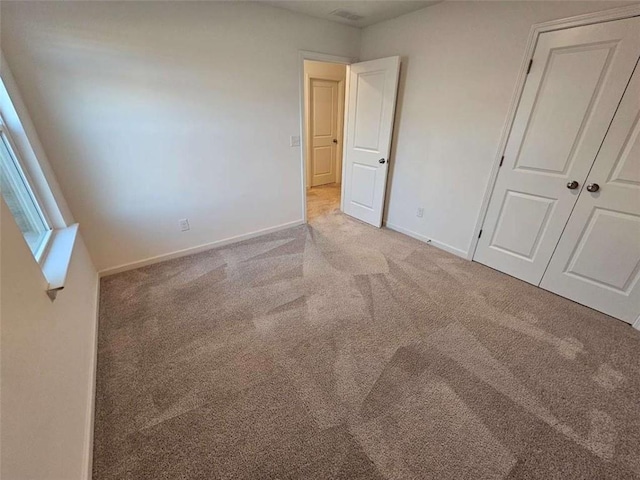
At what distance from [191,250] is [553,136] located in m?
3.40

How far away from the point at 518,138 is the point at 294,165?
222 centimetres

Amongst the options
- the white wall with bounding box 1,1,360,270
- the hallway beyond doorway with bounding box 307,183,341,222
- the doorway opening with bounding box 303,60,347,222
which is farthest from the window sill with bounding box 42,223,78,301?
the doorway opening with bounding box 303,60,347,222

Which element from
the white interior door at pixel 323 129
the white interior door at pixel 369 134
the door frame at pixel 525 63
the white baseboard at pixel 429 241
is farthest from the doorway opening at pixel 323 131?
the door frame at pixel 525 63

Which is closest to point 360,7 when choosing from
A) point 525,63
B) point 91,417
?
point 525,63

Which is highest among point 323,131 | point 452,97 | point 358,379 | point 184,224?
point 452,97

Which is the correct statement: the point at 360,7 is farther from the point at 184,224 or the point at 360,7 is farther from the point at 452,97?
the point at 184,224

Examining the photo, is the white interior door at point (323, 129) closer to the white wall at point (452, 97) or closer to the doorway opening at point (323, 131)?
the doorway opening at point (323, 131)

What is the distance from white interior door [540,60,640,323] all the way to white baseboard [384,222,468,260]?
0.79m

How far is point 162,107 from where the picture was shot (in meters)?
2.33

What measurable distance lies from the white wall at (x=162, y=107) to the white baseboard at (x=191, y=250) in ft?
0.20

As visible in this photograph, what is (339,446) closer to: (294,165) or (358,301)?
(358,301)

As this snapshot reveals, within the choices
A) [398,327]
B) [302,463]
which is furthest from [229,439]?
[398,327]

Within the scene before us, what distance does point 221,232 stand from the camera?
3064mm

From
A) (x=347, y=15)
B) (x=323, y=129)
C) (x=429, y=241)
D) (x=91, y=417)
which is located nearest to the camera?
(x=91, y=417)
